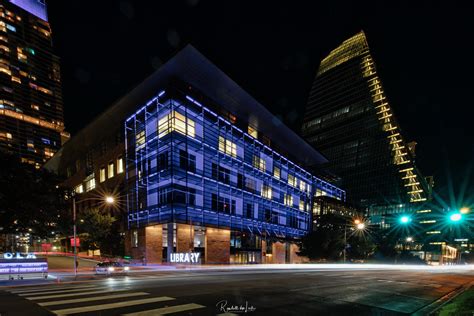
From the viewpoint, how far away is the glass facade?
121ft

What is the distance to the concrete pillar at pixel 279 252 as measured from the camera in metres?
55.1

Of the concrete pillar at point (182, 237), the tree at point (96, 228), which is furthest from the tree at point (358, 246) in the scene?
the tree at point (96, 228)

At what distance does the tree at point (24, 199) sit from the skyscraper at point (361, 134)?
128038mm

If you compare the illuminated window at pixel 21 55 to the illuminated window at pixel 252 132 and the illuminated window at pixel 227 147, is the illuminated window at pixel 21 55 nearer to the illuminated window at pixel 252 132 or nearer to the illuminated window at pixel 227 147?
the illuminated window at pixel 252 132

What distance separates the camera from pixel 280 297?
12.6m

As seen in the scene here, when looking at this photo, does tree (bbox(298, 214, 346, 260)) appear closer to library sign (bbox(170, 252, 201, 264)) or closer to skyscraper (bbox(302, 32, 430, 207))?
library sign (bbox(170, 252, 201, 264))

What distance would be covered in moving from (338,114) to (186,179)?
141421mm

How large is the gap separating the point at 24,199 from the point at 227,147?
27.5 metres

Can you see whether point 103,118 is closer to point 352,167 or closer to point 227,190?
point 227,190

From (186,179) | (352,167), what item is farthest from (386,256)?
(352,167)

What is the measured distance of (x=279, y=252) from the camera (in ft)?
186

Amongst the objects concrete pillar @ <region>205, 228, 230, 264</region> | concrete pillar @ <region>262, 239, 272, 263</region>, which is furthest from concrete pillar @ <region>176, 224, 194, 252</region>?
concrete pillar @ <region>262, 239, 272, 263</region>

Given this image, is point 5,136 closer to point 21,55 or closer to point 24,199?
point 21,55

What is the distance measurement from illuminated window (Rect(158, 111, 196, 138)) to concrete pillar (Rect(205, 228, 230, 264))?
49.4ft
